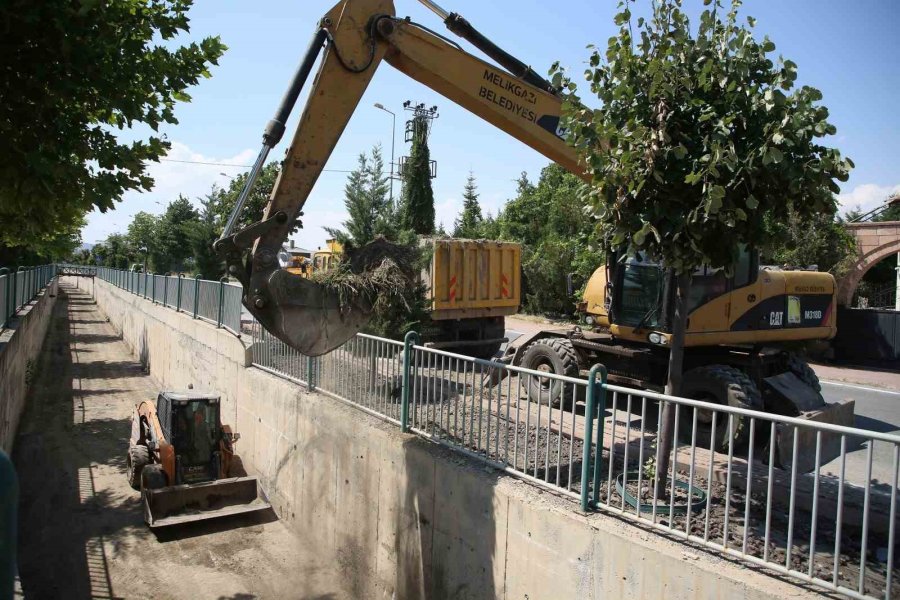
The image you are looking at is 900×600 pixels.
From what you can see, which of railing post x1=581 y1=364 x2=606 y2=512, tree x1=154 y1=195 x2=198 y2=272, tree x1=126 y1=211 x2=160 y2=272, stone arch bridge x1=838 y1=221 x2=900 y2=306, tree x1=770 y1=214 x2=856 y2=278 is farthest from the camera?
tree x1=126 y1=211 x2=160 y2=272

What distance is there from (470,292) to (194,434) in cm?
704

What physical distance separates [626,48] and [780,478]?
3.65 meters

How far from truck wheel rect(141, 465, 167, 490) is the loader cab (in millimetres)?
173

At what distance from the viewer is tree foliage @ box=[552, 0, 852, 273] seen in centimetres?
416

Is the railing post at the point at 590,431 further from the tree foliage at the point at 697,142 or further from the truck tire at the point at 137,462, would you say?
the truck tire at the point at 137,462

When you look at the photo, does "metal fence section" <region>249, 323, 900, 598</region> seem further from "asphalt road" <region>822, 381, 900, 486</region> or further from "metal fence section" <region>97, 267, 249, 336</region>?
"metal fence section" <region>97, 267, 249, 336</region>

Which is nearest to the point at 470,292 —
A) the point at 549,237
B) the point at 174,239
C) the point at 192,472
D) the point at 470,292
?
the point at 470,292

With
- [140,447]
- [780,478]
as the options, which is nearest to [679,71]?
[780,478]

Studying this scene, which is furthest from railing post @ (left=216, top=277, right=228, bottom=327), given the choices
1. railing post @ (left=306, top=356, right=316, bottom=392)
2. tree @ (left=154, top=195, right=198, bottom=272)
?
tree @ (left=154, top=195, right=198, bottom=272)

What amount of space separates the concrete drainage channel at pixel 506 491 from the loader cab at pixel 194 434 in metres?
0.76

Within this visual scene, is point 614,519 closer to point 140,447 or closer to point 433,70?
point 433,70

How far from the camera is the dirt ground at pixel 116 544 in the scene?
22.3 feet

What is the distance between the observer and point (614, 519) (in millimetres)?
4156

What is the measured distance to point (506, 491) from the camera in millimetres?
4750
